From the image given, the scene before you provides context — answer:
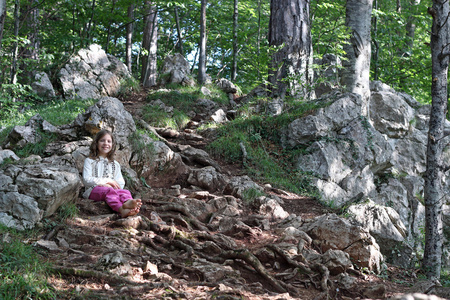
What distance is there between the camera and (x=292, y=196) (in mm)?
7293

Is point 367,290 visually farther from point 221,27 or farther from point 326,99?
point 221,27

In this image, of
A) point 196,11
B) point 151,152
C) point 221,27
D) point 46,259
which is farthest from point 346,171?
point 196,11

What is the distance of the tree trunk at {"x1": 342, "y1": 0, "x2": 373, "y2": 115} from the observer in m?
10.3

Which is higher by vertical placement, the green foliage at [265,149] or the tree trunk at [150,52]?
the tree trunk at [150,52]

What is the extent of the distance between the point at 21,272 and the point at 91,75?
985 cm

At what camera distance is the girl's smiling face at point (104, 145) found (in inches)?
225

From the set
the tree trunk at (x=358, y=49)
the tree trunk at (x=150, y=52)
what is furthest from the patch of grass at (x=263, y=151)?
the tree trunk at (x=150, y=52)

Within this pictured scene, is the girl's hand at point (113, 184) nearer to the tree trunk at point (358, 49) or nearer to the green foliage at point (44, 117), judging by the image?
the green foliage at point (44, 117)

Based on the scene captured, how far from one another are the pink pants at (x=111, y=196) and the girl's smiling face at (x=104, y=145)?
644 mm

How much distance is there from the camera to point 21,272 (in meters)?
3.12

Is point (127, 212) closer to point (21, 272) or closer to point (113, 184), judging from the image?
point (113, 184)

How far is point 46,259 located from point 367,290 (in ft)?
10.7

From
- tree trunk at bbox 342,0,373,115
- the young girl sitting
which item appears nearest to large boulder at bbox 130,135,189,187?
the young girl sitting

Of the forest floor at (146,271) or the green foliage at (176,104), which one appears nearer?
the forest floor at (146,271)
